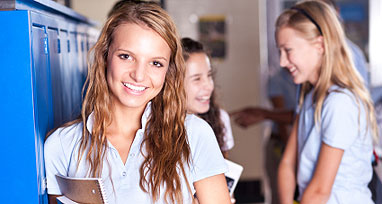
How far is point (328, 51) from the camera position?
6.67 ft

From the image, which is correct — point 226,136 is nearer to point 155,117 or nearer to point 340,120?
point 340,120

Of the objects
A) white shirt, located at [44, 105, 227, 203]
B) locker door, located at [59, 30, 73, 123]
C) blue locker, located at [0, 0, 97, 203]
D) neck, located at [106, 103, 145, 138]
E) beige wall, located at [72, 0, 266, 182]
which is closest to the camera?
blue locker, located at [0, 0, 97, 203]

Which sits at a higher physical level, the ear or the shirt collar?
the ear

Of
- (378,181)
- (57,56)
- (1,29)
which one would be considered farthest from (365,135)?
(1,29)

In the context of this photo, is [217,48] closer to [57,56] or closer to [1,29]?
[57,56]

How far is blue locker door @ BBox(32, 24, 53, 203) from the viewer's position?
1317 mm

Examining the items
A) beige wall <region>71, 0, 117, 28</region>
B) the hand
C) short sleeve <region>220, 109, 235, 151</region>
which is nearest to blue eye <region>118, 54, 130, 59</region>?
short sleeve <region>220, 109, 235, 151</region>

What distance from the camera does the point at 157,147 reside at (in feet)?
4.83

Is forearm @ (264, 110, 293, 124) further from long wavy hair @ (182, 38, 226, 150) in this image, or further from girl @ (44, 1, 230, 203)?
girl @ (44, 1, 230, 203)

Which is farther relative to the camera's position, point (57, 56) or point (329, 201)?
→ point (329, 201)

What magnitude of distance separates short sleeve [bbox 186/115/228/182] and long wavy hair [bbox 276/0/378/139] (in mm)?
635

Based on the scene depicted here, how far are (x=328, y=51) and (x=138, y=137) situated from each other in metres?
0.97

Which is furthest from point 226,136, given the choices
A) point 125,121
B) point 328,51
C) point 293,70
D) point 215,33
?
point 215,33

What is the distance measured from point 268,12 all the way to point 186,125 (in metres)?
3.91
